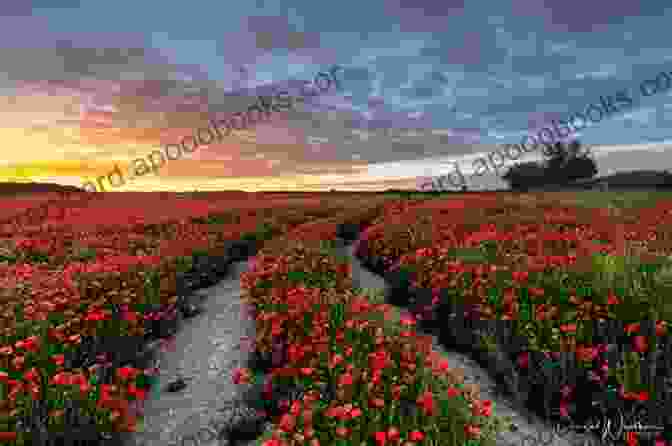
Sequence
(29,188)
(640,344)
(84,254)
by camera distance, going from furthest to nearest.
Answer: (29,188), (84,254), (640,344)

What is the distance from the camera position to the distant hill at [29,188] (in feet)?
148

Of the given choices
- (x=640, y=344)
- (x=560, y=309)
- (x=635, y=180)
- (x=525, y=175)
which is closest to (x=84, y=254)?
(x=560, y=309)

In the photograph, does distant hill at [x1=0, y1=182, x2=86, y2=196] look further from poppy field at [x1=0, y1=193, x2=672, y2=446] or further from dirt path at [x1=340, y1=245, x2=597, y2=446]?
dirt path at [x1=340, y1=245, x2=597, y2=446]

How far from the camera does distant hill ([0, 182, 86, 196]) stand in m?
45.1

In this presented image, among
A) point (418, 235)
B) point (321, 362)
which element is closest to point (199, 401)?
point (321, 362)

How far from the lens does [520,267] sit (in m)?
7.43

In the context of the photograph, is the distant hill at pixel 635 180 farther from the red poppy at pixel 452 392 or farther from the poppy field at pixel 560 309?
the red poppy at pixel 452 392

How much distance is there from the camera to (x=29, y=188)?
48.9m

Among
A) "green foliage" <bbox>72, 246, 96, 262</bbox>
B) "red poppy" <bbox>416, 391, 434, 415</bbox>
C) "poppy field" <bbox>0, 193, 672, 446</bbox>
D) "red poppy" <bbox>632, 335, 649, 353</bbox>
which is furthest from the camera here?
"green foliage" <bbox>72, 246, 96, 262</bbox>

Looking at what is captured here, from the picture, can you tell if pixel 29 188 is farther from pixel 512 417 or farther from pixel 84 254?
pixel 512 417

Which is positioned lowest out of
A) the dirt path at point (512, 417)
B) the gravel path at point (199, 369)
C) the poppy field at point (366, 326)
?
the gravel path at point (199, 369)

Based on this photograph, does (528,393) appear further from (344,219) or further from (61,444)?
(344,219)

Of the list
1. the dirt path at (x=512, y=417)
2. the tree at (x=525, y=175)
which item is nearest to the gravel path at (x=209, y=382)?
the dirt path at (x=512, y=417)

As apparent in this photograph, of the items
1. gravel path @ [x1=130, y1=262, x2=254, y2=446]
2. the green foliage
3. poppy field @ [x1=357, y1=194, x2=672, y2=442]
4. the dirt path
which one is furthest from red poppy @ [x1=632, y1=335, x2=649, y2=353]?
the green foliage
